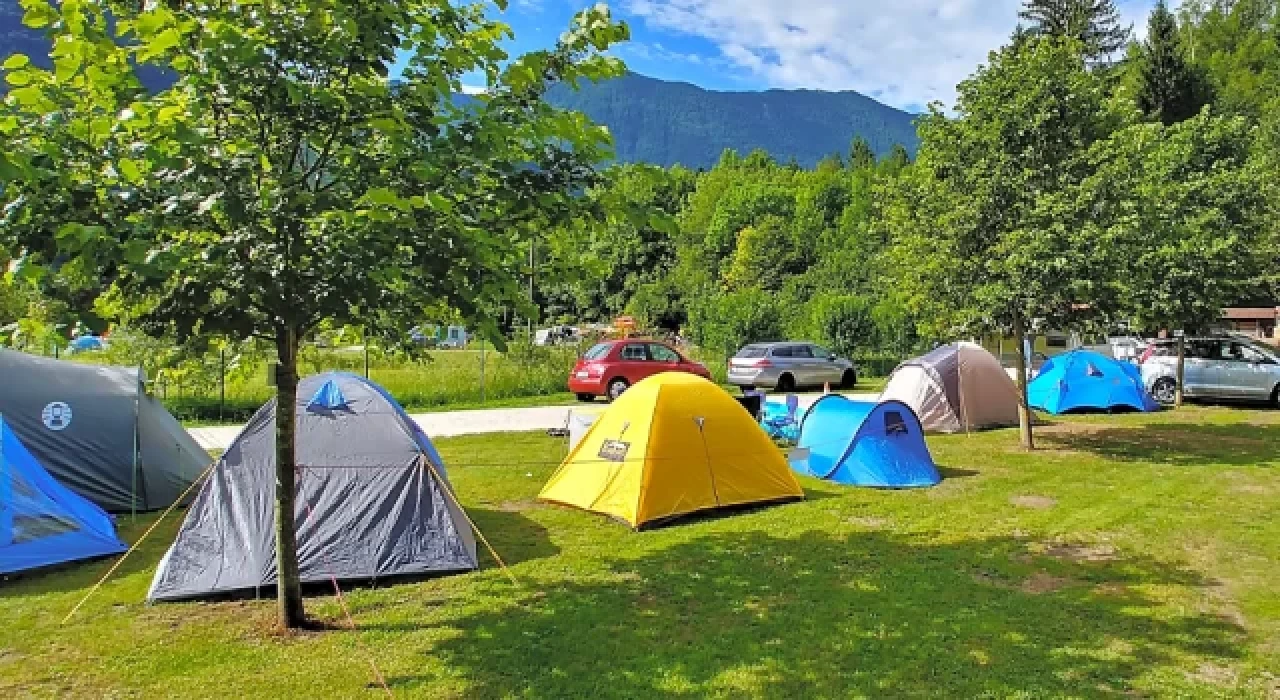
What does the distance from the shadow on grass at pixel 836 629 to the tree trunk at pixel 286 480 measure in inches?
41.5

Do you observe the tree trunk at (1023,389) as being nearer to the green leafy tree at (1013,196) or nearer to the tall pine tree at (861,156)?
the green leafy tree at (1013,196)

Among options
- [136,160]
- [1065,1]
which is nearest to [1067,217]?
[136,160]

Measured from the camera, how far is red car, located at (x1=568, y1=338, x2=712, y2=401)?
19.7m

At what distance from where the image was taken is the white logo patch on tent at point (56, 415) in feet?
28.7

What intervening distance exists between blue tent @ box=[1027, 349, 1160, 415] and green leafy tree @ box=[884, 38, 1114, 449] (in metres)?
5.88

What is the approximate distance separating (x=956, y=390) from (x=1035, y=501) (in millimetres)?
5779

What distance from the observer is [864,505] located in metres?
9.17

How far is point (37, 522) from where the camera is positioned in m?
6.96

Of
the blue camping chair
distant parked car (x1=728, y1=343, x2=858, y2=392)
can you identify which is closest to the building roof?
distant parked car (x1=728, y1=343, x2=858, y2=392)

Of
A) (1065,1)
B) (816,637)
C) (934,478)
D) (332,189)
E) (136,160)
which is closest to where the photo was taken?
(136,160)

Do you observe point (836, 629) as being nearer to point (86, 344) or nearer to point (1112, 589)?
point (1112, 589)

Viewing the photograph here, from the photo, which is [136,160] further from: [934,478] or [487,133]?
[934,478]

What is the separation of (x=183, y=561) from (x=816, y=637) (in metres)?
4.71

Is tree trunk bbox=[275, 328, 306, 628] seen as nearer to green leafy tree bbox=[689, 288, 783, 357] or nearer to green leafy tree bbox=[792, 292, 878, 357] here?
green leafy tree bbox=[689, 288, 783, 357]
